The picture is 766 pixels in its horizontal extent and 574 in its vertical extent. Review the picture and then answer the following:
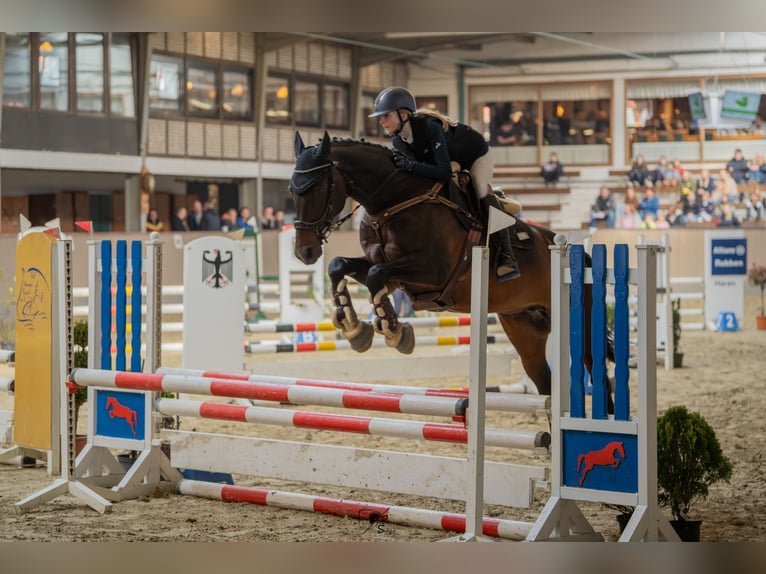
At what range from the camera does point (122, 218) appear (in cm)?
1481

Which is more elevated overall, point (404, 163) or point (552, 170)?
point (552, 170)

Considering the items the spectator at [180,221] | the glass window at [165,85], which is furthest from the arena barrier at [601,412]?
the glass window at [165,85]

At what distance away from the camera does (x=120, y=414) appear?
12.7ft

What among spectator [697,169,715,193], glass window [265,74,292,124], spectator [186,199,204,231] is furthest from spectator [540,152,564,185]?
spectator [186,199,204,231]

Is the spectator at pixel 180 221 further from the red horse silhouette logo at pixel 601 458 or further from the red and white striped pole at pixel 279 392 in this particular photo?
the red horse silhouette logo at pixel 601 458

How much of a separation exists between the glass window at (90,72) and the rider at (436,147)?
1079cm

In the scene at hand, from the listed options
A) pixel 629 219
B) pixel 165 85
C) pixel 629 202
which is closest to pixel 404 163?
pixel 165 85

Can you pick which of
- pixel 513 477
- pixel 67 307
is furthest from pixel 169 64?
pixel 513 477

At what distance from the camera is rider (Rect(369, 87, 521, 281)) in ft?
12.8

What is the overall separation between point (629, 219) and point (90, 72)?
28.2 feet

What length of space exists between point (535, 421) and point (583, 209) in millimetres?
13246

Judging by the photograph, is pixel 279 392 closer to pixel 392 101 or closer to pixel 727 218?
pixel 392 101

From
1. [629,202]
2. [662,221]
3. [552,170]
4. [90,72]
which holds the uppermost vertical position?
[90,72]
